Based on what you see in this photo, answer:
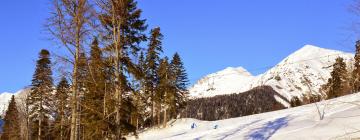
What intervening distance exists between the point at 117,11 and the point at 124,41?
5.85 feet

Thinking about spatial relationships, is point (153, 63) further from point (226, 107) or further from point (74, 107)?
point (226, 107)

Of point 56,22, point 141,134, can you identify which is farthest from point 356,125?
point 141,134

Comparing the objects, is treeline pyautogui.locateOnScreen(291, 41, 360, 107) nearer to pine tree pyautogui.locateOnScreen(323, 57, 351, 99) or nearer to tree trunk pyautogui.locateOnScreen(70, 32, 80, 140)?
pine tree pyautogui.locateOnScreen(323, 57, 351, 99)

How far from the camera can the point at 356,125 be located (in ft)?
35.8

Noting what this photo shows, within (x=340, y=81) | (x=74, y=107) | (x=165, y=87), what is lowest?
(x=74, y=107)

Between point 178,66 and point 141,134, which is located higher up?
point 178,66

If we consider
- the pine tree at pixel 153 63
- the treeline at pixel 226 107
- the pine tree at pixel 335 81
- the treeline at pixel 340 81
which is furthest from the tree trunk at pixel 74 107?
the treeline at pixel 226 107

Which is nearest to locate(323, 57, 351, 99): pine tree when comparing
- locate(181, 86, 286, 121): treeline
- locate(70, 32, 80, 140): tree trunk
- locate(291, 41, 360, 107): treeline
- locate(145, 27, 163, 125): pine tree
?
locate(291, 41, 360, 107): treeline

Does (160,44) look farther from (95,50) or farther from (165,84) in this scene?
(95,50)

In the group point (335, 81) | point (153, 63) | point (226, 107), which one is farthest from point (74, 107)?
point (226, 107)

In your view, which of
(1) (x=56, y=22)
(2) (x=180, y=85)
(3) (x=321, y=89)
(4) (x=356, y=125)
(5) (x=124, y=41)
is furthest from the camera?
(2) (x=180, y=85)

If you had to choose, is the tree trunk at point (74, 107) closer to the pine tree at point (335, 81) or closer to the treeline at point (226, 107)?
the pine tree at point (335, 81)

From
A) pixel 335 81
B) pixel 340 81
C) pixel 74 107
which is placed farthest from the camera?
pixel 74 107

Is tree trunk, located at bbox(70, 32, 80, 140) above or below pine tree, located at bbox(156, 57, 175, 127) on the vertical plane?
below
